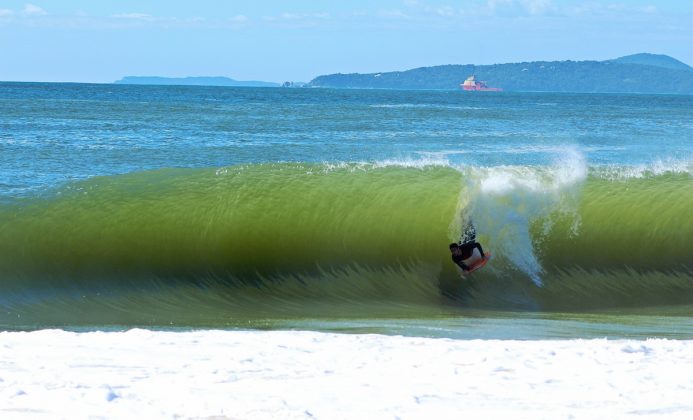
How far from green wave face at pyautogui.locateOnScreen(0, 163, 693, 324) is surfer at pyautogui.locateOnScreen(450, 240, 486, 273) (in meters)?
0.14

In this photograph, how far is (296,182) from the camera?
592 inches

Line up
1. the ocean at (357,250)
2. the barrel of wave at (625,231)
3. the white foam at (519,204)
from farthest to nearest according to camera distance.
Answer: the barrel of wave at (625,231)
the white foam at (519,204)
the ocean at (357,250)

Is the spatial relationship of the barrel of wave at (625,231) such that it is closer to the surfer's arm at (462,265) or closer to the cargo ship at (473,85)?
the surfer's arm at (462,265)

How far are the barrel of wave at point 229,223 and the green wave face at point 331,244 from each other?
0.03 meters

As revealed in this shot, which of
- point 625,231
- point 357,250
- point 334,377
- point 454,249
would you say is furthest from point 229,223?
point 334,377

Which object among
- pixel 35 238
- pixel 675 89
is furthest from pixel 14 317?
pixel 675 89

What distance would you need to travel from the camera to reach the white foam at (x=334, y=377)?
5.23m

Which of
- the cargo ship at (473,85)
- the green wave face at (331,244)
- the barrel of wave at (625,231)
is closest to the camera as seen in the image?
the green wave face at (331,244)

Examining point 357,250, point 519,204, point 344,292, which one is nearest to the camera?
point 344,292

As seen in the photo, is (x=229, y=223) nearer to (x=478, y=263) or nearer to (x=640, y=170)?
(x=478, y=263)

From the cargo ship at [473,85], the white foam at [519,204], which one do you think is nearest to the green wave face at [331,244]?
the white foam at [519,204]

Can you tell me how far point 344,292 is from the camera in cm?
1171

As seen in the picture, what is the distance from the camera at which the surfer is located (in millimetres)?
12203

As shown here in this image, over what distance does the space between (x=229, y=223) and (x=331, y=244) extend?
4.80ft
